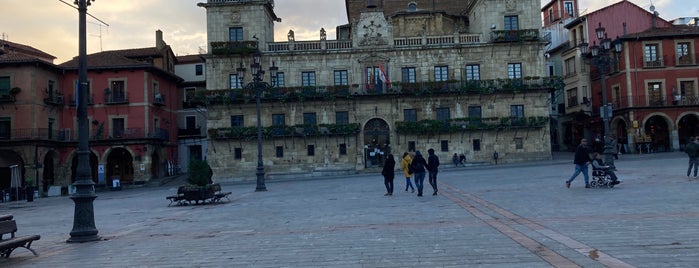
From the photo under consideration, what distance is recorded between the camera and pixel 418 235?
9.56m

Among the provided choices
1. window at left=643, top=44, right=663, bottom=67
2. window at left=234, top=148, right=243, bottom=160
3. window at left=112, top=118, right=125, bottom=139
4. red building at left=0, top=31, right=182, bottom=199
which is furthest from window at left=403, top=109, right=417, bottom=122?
window at left=112, top=118, right=125, bottom=139

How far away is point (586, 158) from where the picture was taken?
1759cm

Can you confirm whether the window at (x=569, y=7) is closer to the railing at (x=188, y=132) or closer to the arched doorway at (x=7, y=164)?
the railing at (x=188, y=132)

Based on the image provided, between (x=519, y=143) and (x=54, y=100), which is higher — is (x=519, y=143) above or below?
below

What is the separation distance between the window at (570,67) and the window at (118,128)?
4167cm

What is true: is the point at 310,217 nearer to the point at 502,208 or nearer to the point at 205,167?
the point at 502,208

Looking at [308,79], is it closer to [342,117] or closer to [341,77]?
[341,77]

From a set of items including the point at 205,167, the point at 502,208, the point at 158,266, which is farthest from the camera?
the point at 205,167

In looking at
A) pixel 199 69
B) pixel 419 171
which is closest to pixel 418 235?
pixel 419 171

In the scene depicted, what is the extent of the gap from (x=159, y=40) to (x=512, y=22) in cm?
3215

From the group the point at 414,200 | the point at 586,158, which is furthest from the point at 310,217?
the point at 586,158

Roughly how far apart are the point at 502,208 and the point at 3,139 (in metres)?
41.5

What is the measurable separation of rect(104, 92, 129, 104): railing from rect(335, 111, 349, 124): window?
692 inches

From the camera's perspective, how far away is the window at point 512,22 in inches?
1791
